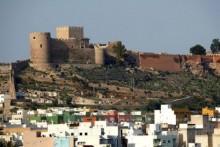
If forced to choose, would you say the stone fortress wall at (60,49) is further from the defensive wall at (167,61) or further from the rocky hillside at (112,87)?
the defensive wall at (167,61)

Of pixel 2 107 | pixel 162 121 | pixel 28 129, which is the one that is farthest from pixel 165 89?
pixel 28 129

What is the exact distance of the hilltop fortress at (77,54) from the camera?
99.1 m

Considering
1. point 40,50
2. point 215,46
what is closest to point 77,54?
point 40,50

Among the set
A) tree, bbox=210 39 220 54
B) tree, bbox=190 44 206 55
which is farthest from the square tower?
tree, bbox=210 39 220 54

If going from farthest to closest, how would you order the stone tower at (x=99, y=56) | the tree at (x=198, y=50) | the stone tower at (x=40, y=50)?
the tree at (x=198, y=50) < the stone tower at (x=99, y=56) < the stone tower at (x=40, y=50)

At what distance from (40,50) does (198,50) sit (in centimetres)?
1695

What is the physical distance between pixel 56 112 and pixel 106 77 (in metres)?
19.7

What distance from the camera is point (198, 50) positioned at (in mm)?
112500

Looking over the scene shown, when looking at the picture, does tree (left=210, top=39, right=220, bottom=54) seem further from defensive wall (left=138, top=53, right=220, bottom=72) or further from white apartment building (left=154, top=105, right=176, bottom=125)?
white apartment building (left=154, top=105, right=176, bottom=125)

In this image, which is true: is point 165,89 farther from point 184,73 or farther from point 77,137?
point 77,137

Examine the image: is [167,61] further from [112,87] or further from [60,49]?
[112,87]

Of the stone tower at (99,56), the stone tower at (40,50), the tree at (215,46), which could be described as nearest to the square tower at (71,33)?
the stone tower at (99,56)

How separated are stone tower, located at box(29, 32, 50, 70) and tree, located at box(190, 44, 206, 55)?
1553 cm

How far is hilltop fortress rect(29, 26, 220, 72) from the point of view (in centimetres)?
9906
